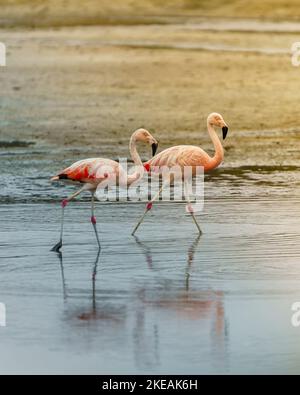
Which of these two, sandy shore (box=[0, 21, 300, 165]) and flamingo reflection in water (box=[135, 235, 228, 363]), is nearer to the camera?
flamingo reflection in water (box=[135, 235, 228, 363])

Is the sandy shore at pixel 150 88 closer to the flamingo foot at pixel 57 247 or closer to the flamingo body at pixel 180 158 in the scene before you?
the flamingo body at pixel 180 158

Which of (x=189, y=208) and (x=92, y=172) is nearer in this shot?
(x=92, y=172)

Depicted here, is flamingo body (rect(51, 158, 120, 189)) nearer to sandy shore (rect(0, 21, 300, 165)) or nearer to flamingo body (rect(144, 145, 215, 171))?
flamingo body (rect(144, 145, 215, 171))

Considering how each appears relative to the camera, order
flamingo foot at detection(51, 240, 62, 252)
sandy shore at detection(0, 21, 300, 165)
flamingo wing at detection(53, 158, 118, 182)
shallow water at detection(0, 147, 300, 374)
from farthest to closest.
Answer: sandy shore at detection(0, 21, 300, 165) → flamingo wing at detection(53, 158, 118, 182) → flamingo foot at detection(51, 240, 62, 252) → shallow water at detection(0, 147, 300, 374)

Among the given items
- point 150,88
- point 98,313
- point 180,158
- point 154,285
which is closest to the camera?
point 98,313

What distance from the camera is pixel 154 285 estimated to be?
1075cm

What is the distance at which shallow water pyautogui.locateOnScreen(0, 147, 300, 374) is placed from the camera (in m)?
8.74

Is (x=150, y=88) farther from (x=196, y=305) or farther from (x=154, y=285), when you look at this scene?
(x=196, y=305)

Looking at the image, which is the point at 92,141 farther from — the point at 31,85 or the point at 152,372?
the point at 152,372

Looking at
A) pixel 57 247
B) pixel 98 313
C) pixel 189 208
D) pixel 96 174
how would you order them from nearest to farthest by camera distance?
1. pixel 98 313
2. pixel 57 247
3. pixel 96 174
4. pixel 189 208

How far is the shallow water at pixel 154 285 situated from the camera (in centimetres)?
874

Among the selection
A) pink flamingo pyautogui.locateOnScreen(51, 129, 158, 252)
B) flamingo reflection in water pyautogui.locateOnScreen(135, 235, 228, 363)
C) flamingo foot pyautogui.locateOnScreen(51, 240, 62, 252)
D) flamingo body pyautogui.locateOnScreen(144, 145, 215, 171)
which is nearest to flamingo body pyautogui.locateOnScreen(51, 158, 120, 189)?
pink flamingo pyautogui.locateOnScreen(51, 129, 158, 252)

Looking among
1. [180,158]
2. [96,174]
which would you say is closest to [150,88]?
[180,158]

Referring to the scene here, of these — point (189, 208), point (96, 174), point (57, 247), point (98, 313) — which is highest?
point (96, 174)
